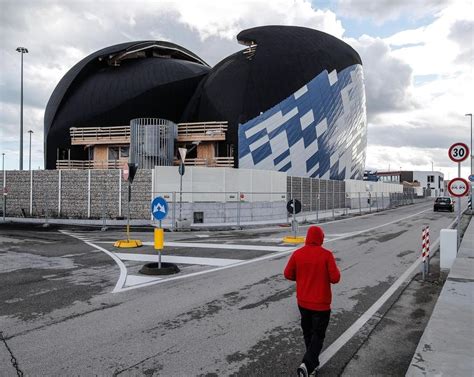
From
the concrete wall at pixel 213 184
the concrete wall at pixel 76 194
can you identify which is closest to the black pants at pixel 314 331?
the concrete wall at pixel 213 184

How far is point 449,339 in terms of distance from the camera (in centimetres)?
465

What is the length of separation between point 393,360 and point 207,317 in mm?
2651

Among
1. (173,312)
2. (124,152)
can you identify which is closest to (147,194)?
(173,312)

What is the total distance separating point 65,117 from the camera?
4206cm

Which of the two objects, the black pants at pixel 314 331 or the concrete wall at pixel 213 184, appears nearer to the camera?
the black pants at pixel 314 331

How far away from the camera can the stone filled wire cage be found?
32.7 metres

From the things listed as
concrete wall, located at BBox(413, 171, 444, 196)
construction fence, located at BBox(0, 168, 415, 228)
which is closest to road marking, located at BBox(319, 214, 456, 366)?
construction fence, located at BBox(0, 168, 415, 228)

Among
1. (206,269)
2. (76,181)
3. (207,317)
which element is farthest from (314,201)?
(207,317)

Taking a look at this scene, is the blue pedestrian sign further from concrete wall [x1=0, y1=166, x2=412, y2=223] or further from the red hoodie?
concrete wall [x1=0, y1=166, x2=412, y2=223]

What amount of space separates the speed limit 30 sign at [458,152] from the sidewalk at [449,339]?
4249 millimetres

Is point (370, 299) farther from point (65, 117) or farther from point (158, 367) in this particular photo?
point (65, 117)

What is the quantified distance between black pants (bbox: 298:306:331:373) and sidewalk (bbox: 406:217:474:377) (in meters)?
0.93

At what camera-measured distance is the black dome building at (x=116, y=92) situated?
4106 cm

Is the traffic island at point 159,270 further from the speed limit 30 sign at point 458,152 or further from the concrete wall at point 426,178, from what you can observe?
the concrete wall at point 426,178
